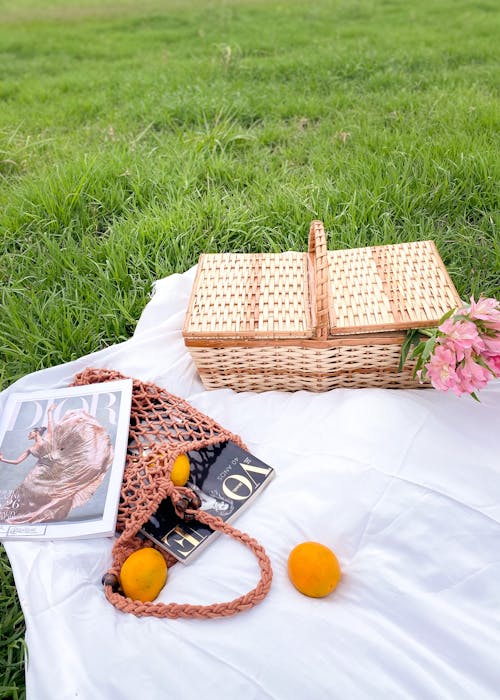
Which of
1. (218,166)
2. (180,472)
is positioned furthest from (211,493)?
(218,166)

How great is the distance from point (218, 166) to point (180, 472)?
79.0 inches

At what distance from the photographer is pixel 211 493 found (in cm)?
148

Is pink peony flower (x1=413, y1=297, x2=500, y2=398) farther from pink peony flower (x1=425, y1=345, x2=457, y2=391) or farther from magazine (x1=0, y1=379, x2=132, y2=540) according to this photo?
magazine (x1=0, y1=379, x2=132, y2=540)

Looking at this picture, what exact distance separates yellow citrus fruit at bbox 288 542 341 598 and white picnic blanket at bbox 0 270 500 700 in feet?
0.09

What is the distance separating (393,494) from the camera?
53.2 inches

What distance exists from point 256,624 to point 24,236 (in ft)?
7.10

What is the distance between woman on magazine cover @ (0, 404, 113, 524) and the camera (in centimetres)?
147

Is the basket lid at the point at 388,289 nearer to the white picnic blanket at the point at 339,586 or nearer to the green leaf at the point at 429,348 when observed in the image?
the green leaf at the point at 429,348

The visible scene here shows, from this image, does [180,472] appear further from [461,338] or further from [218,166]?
[218,166]

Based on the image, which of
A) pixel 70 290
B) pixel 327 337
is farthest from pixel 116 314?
pixel 327 337

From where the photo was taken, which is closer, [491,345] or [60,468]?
[491,345]

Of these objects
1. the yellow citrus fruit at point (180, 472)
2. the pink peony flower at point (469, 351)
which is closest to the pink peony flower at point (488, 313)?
the pink peony flower at point (469, 351)

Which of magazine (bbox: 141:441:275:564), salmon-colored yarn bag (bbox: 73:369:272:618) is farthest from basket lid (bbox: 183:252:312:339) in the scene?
magazine (bbox: 141:441:275:564)

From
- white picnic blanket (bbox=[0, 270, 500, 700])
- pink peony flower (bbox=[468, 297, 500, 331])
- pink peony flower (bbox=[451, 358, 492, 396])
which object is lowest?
white picnic blanket (bbox=[0, 270, 500, 700])
